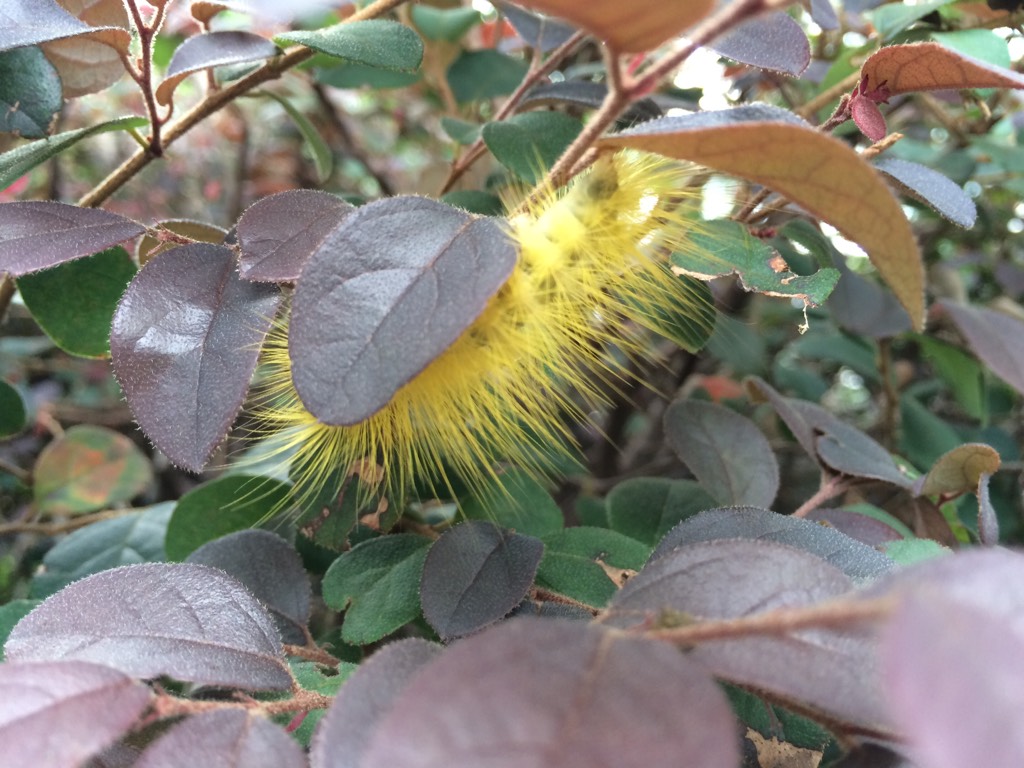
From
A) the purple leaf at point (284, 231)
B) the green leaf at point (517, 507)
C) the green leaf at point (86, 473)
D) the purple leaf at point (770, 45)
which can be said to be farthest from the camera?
the green leaf at point (86, 473)

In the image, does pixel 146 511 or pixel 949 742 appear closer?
pixel 949 742

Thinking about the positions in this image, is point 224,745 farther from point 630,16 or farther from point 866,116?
point 866,116

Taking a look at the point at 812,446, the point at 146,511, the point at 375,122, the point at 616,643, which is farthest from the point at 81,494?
the point at 375,122

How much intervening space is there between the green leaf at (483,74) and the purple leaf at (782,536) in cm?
86

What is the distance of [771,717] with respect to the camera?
541 mm

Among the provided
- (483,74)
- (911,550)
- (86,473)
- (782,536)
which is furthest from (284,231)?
(86,473)

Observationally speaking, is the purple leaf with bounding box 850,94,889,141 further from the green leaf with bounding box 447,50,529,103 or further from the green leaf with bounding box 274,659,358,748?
the green leaf with bounding box 447,50,529,103

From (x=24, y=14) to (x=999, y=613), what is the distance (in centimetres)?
78

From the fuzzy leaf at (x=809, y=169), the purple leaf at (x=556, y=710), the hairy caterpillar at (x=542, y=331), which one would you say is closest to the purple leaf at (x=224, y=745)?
the purple leaf at (x=556, y=710)

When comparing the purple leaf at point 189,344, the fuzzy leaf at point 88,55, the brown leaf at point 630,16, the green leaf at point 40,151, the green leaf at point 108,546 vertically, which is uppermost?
the fuzzy leaf at point 88,55

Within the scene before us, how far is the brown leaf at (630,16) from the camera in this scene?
0.39 metres

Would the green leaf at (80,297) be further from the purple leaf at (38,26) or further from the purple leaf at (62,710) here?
the purple leaf at (62,710)

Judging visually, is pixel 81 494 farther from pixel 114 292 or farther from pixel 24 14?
pixel 24 14

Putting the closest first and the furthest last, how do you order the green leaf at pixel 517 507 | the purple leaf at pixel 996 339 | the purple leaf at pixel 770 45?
the purple leaf at pixel 770 45, the green leaf at pixel 517 507, the purple leaf at pixel 996 339
